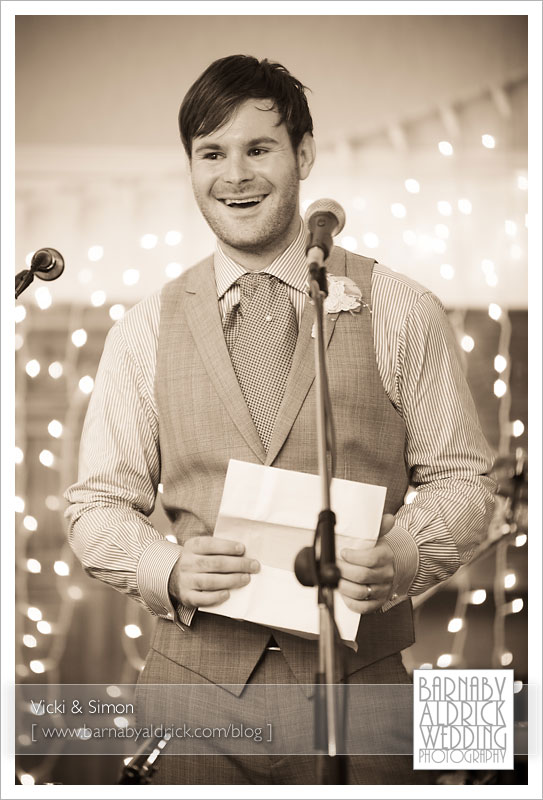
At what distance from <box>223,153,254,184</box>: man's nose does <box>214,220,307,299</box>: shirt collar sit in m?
0.15

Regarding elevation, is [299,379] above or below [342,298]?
below

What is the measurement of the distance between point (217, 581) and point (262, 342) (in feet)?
1.67

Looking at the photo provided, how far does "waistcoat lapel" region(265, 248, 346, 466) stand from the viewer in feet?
5.66

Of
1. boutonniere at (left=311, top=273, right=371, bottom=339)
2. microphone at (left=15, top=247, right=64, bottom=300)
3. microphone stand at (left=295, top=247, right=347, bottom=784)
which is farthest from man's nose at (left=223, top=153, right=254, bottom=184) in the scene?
microphone stand at (left=295, top=247, right=347, bottom=784)

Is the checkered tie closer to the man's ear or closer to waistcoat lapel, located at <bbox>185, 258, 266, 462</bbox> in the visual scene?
waistcoat lapel, located at <bbox>185, 258, 266, 462</bbox>

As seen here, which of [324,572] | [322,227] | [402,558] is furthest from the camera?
[402,558]

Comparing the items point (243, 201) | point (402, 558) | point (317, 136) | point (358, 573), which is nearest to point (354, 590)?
point (358, 573)

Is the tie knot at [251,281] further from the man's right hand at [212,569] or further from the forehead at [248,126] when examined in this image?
the man's right hand at [212,569]

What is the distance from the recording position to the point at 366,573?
153 centimetres

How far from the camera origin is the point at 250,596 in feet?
5.26

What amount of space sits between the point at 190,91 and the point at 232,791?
150 cm

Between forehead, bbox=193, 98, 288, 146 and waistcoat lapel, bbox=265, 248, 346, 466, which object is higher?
forehead, bbox=193, 98, 288, 146

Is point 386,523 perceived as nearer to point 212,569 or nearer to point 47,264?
point 212,569

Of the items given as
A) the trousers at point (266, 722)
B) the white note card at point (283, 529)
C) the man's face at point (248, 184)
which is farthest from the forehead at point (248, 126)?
the trousers at point (266, 722)
